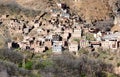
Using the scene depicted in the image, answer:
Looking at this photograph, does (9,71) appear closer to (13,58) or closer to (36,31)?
(13,58)

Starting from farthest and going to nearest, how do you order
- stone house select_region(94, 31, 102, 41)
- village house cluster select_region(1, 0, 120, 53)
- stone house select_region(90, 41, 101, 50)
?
1. stone house select_region(94, 31, 102, 41)
2. village house cluster select_region(1, 0, 120, 53)
3. stone house select_region(90, 41, 101, 50)

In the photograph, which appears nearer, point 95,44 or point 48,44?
point 95,44

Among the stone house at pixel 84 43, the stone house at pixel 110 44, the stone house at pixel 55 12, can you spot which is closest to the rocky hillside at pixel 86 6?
the stone house at pixel 55 12

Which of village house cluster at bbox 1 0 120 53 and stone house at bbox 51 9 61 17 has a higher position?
stone house at bbox 51 9 61 17

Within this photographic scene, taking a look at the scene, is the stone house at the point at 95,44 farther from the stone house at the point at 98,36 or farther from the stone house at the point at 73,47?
the stone house at the point at 98,36

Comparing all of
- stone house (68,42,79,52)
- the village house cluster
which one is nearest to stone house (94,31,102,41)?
the village house cluster

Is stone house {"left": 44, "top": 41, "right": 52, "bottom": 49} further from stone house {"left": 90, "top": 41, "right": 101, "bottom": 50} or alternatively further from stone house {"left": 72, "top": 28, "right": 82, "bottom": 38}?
stone house {"left": 90, "top": 41, "right": 101, "bottom": 50}

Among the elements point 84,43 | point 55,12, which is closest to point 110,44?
point 84,43

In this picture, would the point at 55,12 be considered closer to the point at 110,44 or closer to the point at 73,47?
the point at 110,44

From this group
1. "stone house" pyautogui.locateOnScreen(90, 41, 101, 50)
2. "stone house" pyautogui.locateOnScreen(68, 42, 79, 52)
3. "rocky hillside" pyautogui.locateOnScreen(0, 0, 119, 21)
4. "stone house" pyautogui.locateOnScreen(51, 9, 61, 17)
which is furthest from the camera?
"rocky hillside" pyautogui.locateOnScreen(0, 0, 119, 21)
